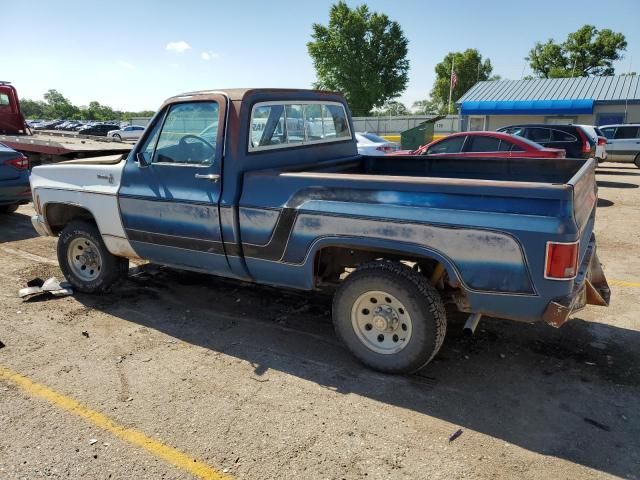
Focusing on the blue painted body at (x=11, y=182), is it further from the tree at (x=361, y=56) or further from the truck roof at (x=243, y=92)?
the tree at (x=361, y=56)

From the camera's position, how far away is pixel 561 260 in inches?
114

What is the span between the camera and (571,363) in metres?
3.86

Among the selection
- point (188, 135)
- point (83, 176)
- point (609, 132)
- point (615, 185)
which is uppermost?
point (188, 135)

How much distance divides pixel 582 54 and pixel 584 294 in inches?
2366

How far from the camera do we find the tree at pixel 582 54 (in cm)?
5166

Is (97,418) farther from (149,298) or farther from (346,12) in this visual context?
(346,12)

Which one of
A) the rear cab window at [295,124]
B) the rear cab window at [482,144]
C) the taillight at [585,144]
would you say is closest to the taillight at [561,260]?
the rear cab window at [295,124]

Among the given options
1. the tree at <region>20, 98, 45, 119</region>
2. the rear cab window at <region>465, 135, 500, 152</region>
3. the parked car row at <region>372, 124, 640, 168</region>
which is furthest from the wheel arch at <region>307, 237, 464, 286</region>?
the tree at <region>20, 98, 45, 119</region>

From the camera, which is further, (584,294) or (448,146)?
(448,146)

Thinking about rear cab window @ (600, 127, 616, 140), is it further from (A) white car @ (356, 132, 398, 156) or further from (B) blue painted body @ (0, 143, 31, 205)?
(B) blue painted body @ (0, 143, 31, 205)

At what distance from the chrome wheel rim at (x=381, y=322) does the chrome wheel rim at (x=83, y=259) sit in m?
3.03

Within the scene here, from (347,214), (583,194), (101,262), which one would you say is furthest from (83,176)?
(583,194)


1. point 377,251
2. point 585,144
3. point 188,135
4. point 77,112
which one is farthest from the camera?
point 77,112

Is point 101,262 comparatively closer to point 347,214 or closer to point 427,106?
point 347,214
